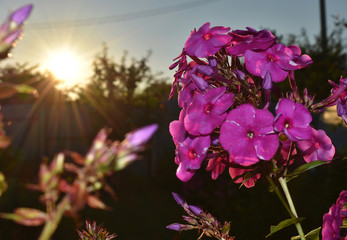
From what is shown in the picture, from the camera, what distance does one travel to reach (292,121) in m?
1.13

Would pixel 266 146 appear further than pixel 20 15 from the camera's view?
Yes

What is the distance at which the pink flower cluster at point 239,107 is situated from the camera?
1.12 meters

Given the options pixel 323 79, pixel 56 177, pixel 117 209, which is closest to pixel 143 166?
pixel 117 209

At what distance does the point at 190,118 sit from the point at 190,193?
24.3ft

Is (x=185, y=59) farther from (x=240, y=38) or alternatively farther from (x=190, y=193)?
(x=190, y=193)

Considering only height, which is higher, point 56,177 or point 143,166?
point 56,177

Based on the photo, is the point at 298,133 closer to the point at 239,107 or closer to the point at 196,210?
the point at 239,107

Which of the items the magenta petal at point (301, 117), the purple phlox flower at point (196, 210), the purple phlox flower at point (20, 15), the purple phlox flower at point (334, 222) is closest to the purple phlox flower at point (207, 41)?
the magenta petal at point (301, 117)

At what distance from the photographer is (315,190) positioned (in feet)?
19.5

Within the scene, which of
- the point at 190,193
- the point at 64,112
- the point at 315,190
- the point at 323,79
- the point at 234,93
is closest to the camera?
the point at 234,93

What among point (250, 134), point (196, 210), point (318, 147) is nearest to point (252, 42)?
point (250, 134)

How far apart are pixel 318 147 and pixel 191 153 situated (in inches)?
17.7

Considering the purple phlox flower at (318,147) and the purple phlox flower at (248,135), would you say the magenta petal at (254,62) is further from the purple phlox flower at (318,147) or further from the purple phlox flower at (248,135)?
the purple phlox flower at (318,147)

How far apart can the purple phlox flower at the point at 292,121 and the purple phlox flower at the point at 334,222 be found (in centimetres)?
35
